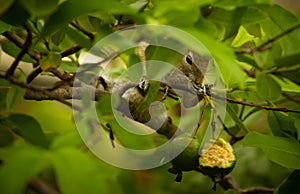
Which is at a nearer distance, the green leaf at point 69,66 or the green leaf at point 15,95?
the green leaf at point 15,95

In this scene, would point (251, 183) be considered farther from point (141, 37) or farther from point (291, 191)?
point (141, 37)

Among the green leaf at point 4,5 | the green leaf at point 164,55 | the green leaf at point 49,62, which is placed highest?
the green leaf at point 4,5

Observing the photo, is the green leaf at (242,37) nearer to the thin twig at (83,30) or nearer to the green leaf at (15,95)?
the thin twig at (83,30)

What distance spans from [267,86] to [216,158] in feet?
0.32

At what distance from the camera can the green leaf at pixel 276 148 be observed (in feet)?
1.82


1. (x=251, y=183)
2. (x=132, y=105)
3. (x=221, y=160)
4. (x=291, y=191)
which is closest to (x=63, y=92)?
(x=132, y=105)

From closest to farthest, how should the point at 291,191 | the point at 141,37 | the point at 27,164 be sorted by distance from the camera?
1. the point at 27,164
2. the point at 141,37
3. the point at 291,191

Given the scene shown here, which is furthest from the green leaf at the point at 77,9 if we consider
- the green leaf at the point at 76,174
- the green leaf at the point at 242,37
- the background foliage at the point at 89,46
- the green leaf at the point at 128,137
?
the green leaf at the point at 242,37

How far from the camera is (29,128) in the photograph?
52 centimetres

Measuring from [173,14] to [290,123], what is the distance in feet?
1.00

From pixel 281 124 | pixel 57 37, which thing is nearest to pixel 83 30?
pixel 57 37

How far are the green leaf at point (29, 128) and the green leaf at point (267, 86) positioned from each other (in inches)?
9.3

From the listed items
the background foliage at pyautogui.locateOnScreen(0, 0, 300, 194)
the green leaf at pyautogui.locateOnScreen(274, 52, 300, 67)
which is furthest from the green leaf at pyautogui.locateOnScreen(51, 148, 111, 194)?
the green leaf at pyautogui.locateOnScreen(274, 52, 300, 67)

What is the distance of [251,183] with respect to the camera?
1219mm
